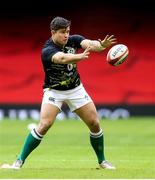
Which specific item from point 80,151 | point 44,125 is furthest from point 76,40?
point 80,151

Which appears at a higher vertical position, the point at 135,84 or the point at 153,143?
the point at 153,143

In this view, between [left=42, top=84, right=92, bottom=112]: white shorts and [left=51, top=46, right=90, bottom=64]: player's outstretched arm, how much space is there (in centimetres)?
69

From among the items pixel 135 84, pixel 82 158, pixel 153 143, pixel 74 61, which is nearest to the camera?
pixel 74 61

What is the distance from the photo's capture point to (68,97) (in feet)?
39.6

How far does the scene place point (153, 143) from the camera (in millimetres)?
18062

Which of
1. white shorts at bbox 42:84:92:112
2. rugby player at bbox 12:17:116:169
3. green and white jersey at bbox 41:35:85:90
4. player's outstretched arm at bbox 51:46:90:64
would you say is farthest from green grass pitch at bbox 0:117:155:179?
player's outstretched arm at bbox 51:46:90:64

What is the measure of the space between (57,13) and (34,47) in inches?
61.9

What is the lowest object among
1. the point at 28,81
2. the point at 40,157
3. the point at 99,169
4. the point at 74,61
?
the point at 28,81

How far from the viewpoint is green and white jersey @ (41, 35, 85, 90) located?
11906 millimetres

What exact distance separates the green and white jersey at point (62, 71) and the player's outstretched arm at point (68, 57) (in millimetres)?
328

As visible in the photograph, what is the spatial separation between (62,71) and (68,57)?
66 centimetres

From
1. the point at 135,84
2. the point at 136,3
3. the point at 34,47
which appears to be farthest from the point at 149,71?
the point at 34,47

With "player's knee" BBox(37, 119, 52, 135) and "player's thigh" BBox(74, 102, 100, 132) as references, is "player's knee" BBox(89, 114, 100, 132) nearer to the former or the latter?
"player's thigh" BBox(74, 102, 100, 132)

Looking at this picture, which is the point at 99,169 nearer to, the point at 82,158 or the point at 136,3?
the point at 82,158
